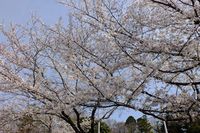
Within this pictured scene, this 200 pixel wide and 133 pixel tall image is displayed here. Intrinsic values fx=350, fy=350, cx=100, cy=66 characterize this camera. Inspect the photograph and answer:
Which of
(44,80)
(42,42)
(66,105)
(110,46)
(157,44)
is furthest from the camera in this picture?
(42,42)

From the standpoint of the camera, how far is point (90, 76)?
5621 mm

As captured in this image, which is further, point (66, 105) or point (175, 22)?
point (66, 105)

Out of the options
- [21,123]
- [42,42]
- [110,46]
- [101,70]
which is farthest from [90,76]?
[21,123]

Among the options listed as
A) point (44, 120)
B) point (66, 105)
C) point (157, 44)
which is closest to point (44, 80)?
point (66, 105)

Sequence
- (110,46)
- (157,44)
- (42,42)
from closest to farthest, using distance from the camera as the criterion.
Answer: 1. (157,44)
2. (110,46)
3. (42,42)

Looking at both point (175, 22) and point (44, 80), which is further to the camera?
point (44, 80)

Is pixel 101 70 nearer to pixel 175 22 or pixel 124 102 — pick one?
pixel 124 102

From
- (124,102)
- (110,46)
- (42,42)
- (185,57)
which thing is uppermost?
(42,42)

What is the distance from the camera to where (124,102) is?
5.06 meters

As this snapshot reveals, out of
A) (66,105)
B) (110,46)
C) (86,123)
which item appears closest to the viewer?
(110,46)

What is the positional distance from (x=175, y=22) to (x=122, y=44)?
32.0 inches

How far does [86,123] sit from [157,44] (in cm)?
783

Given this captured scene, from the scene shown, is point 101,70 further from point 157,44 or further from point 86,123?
point 86,123

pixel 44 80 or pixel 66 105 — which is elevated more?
pixel 44 80
